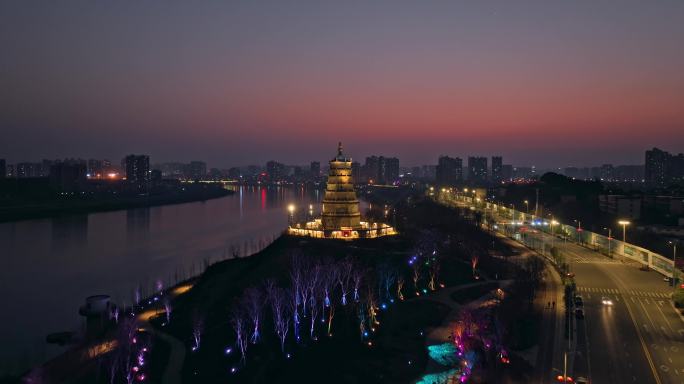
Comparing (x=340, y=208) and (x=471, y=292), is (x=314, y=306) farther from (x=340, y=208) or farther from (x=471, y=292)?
(x=340, y=208)

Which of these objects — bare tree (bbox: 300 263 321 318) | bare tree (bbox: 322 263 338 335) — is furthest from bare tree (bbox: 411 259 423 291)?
bare tree (bbox: 300 263 321 318)

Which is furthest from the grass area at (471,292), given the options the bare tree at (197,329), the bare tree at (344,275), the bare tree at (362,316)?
the bare tree at (197,329)

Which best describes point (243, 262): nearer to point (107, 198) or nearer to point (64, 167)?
point (107, 198)

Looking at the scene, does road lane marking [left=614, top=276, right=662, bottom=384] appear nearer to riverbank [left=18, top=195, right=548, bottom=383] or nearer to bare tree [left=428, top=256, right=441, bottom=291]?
riverbank [left=18, top=195, right=548, bottom=383]

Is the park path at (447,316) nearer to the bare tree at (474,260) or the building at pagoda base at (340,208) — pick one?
the bare tree at (474,260)

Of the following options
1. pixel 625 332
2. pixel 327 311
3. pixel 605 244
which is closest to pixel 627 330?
pixel 625 332

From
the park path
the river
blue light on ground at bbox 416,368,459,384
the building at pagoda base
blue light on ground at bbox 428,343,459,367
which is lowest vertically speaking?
the river

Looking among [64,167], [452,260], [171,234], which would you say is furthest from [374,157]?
[452,260]
